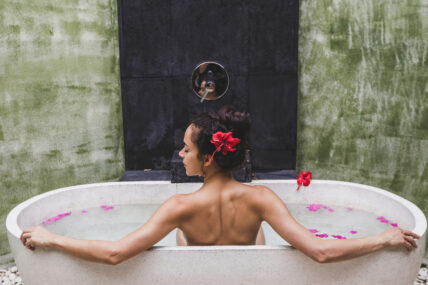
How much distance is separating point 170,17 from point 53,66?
39.5 inches

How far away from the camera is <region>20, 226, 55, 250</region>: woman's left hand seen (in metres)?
1.66

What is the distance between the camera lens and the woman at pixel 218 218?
1.57 m

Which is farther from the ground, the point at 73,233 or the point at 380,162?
the point at 380,162

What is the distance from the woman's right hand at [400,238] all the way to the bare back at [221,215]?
54 centimetres

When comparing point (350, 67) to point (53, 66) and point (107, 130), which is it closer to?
point (107, 130)

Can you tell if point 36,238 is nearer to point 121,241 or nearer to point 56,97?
point 121,241

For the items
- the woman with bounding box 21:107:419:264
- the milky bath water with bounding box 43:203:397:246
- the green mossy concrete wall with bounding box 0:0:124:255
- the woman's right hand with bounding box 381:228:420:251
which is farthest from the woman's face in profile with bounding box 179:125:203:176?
the green mossy concrete wall with bounding box 0:0:124:255

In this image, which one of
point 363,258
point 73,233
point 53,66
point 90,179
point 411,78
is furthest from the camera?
point 90,179

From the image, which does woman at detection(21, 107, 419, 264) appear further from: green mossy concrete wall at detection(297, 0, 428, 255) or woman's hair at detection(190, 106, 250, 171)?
green mossy concrete wall at detection(297, 0, 428, 255)

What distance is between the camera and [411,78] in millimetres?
2877

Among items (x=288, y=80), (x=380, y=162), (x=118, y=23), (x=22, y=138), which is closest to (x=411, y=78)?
(x=380, y=162)

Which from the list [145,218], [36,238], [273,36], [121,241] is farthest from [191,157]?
[273,36]

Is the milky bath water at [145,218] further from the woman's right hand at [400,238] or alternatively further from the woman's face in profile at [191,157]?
the woman's face in profile at [191,157]

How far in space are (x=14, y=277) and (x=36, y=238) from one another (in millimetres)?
1469
